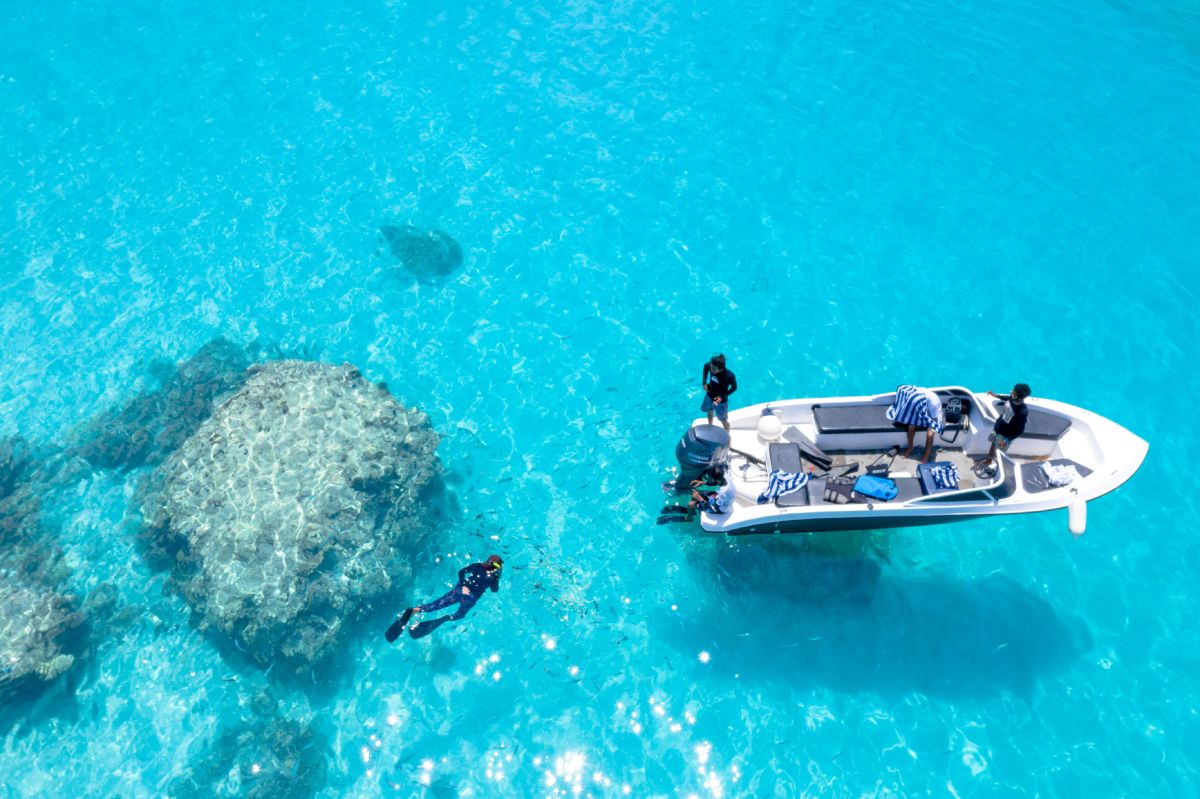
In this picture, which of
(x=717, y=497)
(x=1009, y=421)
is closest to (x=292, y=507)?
(x=717, y=497)

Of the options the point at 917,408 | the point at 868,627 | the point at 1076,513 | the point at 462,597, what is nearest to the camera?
the point at 1076,513

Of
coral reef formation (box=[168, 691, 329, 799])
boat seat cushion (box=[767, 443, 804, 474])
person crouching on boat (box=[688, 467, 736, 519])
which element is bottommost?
A: coral reef formation (box=[168, 691, 329, 799])

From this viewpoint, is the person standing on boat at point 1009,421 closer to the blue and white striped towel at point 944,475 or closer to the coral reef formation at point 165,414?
the blue and white striped towel at point 944,475

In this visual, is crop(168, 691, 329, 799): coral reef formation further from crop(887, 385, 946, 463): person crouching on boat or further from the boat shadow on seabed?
crop(887, 385, 946, 463): person crouching on boat

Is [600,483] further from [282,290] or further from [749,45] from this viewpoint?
[749,45]

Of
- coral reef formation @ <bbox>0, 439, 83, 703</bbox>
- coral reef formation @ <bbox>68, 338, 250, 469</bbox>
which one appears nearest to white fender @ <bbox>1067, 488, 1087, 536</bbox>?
coral reef formation @ <bbox>68, 338, 250, 469</bbox>

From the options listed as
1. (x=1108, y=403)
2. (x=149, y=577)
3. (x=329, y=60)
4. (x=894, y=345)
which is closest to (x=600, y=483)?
(x=894, y=345)

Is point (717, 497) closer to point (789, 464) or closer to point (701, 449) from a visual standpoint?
point (701, 449)
